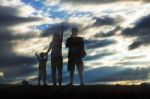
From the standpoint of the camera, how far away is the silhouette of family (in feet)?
70.8

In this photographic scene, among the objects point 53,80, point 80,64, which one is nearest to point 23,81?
point 53,80

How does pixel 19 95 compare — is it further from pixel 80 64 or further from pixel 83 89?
pixel 80 64

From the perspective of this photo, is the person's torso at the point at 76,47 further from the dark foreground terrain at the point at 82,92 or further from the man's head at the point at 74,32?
the dark foreground terrain at the point at 82,92

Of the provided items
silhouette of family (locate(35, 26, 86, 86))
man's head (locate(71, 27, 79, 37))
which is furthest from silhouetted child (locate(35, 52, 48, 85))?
man's head (locate(71, 27, 79, 37))

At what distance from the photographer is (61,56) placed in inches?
904

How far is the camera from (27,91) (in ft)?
63.9

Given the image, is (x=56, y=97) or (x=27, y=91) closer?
(x=56, y=97)

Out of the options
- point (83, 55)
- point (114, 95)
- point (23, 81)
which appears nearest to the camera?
point (114, 95)

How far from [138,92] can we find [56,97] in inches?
136

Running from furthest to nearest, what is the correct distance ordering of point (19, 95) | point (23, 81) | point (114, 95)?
point (23, 81), point (19, 95), point (114, 95)

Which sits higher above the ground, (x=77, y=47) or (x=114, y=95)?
(x=77, y=47)

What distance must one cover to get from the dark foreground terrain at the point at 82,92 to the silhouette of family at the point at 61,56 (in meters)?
1.89

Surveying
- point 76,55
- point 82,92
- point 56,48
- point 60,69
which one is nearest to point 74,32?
point 76,55

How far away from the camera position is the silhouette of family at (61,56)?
21.6 meters
